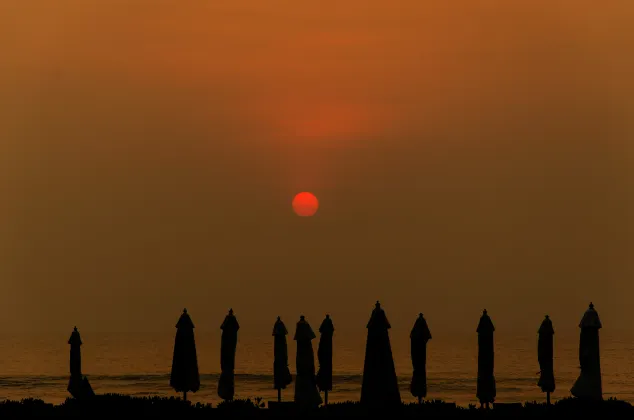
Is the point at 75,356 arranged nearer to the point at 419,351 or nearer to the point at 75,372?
the point at 75,372

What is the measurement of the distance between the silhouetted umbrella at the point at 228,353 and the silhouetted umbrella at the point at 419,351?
17.6 feet

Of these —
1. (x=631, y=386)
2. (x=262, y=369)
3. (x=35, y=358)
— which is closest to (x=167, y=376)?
(x=262, y=369)

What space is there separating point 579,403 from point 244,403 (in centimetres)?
995

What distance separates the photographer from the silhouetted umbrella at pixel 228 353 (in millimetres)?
36500

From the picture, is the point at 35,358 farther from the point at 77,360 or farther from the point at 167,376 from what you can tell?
the point at 77,360

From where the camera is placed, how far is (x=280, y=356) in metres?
36.8

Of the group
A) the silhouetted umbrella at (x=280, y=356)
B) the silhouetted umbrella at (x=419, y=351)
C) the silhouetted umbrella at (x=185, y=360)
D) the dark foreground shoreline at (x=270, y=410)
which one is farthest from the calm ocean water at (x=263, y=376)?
the dark foreground shoreline at (x=270, y=410)

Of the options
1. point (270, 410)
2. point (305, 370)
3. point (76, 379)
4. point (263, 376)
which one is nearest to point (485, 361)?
point (305, 370)

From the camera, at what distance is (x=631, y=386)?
3585 inches

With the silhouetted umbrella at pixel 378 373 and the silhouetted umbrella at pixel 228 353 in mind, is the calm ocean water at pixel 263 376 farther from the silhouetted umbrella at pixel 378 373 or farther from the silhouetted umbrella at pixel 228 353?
the silhouetted umbrella at pixel 378 373

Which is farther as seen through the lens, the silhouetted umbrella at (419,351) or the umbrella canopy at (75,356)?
the umbrella canopy at (75,356)

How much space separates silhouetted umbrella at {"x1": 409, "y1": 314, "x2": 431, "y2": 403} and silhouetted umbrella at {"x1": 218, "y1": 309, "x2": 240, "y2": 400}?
17.6ft

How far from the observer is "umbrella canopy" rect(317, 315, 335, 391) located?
37.9 metres

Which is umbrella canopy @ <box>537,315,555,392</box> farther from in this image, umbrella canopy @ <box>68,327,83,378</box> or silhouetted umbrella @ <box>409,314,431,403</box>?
umbrella canopy @ <box>68,327,83,378</box>
